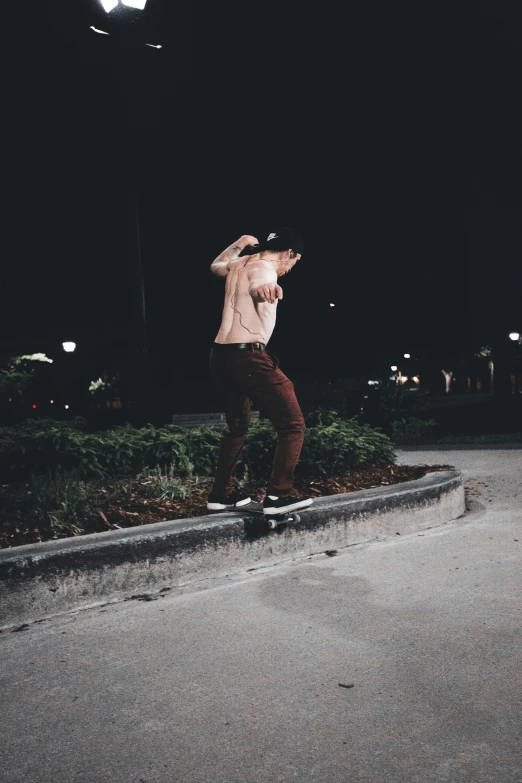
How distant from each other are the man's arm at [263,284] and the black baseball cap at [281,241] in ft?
0.67

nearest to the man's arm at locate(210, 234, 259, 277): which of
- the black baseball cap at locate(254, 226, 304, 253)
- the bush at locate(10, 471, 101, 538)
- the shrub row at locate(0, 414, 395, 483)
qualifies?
the black baseball cap at locate(254, 226, 304, 253)

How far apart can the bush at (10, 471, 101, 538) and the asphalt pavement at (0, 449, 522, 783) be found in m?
0.85

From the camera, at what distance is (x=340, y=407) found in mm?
9039

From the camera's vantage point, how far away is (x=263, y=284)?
4203 millimetres

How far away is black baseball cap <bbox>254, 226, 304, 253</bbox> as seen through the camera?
4430 millimetres

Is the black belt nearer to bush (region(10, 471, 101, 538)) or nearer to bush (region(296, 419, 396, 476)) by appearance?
bush (region(10, 471, 101, 538))

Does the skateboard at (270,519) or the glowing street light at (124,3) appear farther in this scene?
the glowing street light at (124,3)

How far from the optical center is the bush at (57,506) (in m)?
4.29

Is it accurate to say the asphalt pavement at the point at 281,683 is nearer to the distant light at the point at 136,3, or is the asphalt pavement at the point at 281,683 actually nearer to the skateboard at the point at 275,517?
the skateboard at the point at 275,517

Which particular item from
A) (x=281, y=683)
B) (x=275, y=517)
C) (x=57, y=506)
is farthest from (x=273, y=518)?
(x=281, y=683)

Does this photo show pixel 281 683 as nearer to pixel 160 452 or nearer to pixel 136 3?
pixel 160 452

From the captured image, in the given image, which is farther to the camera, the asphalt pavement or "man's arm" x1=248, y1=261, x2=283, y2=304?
"man's arm" x1=248, y1=261, x2=283, y2=304

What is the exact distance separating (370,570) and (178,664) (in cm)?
172

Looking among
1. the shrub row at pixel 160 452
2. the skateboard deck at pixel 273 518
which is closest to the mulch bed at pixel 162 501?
the shrub row at pixel 160 452
